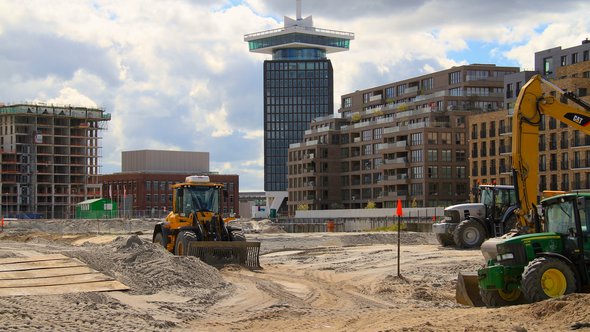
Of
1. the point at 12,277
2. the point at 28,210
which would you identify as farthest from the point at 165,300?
the point at 28,210

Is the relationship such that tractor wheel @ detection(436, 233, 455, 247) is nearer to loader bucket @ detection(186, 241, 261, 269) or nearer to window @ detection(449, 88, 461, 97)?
loader bucket @ detection(186, 241, 261, 269)

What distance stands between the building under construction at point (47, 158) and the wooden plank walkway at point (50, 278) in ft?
442

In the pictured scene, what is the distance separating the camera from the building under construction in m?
158

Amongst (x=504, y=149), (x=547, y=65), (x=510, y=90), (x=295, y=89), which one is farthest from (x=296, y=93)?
(x=504, y=149)

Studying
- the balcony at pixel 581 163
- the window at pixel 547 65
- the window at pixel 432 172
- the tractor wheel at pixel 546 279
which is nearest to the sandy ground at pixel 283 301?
the tractor wheel at pixel 546 279

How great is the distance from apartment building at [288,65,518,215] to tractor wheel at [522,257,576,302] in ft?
288

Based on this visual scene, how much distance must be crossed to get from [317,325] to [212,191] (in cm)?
1666

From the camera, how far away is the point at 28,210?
15888 centimetres

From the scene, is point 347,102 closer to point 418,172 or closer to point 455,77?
point 455,77

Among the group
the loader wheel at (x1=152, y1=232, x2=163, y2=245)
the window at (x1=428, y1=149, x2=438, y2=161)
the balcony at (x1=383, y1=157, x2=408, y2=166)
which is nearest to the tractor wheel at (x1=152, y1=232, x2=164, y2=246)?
the loader wheel at (x1=152, y1=232, x2=163, y2=245)

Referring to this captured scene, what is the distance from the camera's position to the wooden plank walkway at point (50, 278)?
68.2ft

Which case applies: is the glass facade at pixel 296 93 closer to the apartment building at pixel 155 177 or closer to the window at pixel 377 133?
the apartment building at pixel 155 177

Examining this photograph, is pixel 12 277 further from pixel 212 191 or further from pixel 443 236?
pixel 443 236

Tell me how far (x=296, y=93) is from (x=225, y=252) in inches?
6507
